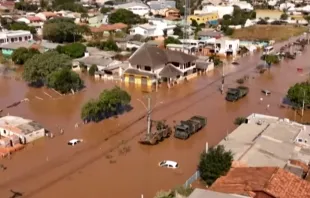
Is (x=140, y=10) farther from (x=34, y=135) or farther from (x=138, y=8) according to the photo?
(x=34, y=135)

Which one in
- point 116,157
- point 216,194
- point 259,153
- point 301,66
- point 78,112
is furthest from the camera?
point 301,66

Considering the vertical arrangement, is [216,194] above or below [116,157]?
above

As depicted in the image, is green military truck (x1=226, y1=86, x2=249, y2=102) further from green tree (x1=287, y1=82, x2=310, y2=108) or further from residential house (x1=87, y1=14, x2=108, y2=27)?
residential house (x1=87, y1=14, x2=108, y2=27)

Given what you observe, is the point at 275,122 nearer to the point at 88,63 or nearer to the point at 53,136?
the point at 53,136

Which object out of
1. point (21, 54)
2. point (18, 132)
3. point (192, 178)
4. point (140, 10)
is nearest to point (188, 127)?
point (192, 178)

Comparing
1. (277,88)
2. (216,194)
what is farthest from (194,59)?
(216,194)

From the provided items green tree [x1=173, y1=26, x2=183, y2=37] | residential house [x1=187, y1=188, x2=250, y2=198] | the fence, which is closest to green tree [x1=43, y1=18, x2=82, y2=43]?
green tree [x1=173, y1=26, x2=183, y2=37]
